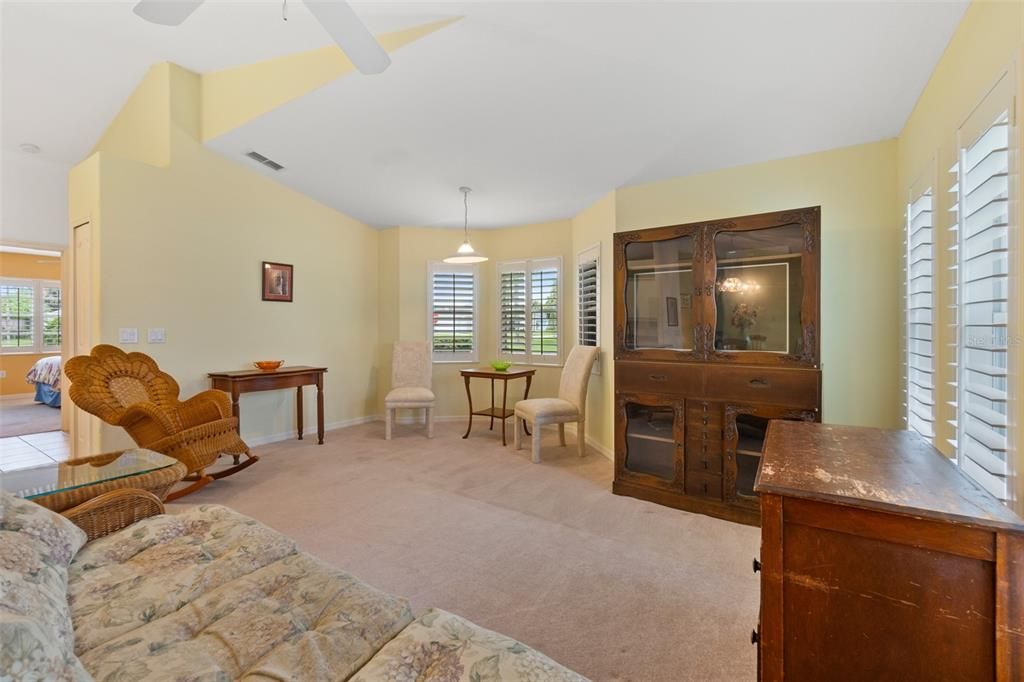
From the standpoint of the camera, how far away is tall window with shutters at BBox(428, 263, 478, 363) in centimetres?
595

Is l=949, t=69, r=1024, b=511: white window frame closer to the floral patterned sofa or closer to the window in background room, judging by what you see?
the floral patterned sofa

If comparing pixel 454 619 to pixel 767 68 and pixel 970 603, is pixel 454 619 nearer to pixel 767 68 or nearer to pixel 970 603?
pixel 970 603

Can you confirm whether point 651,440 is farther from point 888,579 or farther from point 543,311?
point 543,311

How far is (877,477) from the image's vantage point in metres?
1.26

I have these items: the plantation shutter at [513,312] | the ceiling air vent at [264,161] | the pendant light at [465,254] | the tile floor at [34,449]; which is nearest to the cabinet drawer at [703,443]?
the pendant light at [465,254]

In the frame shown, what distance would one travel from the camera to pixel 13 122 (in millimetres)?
4164

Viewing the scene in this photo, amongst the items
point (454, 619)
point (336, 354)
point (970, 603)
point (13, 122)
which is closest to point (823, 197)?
point (970, 603)

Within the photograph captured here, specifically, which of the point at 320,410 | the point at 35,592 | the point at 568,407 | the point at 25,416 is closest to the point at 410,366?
the point at 320,410

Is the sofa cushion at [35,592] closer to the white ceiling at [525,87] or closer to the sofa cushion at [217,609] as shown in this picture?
the sofa cushion at [217,609]

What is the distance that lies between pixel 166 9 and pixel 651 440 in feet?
11.2

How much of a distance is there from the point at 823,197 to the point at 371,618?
3.66 meters

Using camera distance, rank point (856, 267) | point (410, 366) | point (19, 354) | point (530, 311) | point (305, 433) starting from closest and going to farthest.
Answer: point (856, 267) < point (305, 433) < point (410, 366) < point (530, 311) < point (19, 354)

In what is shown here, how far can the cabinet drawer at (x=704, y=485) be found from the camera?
2.88 metres

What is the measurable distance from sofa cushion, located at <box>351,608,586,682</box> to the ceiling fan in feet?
6.86
